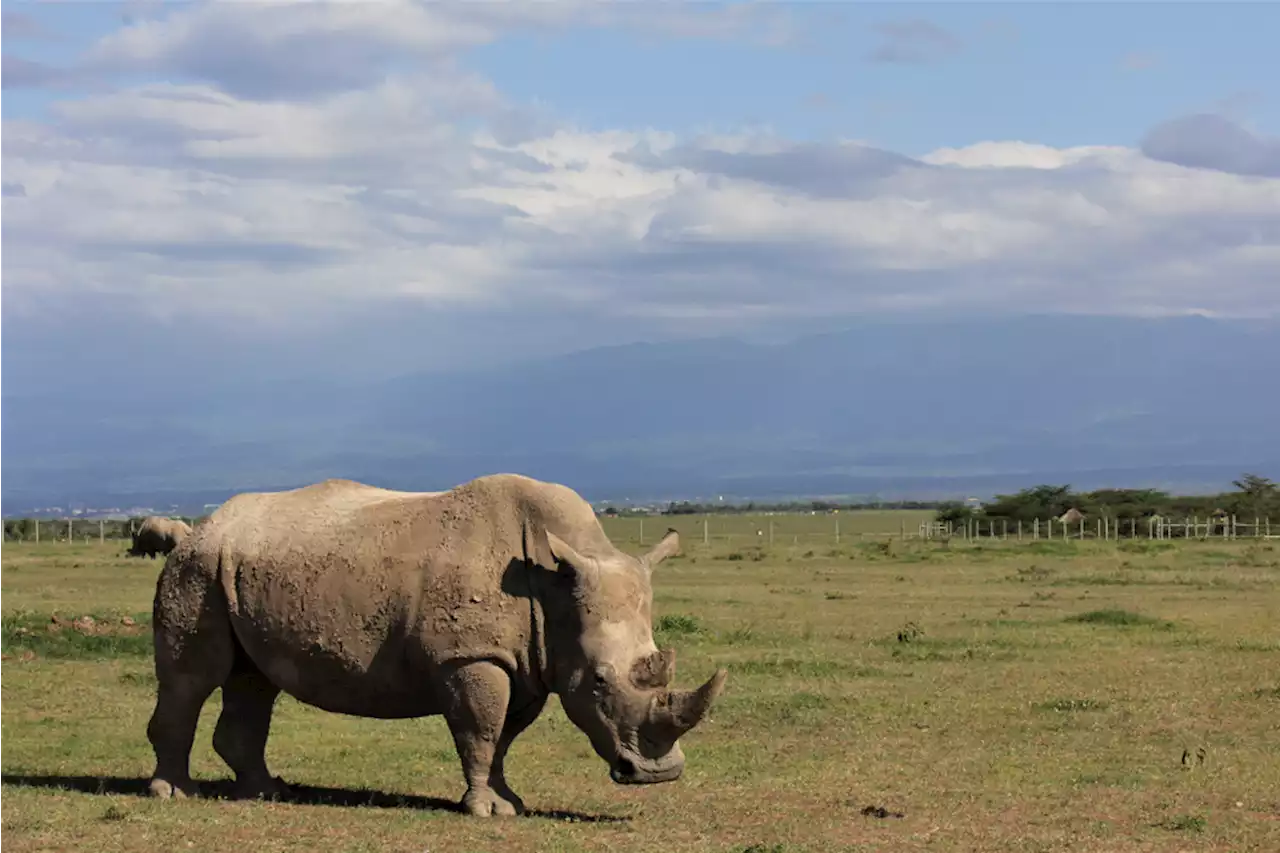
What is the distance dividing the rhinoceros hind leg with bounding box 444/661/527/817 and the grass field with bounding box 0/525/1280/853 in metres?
0.28

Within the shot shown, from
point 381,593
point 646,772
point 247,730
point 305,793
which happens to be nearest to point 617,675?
point 646,772

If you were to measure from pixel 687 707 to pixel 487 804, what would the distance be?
163cm

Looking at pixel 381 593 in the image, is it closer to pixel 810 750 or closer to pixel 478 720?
pixel 478 720

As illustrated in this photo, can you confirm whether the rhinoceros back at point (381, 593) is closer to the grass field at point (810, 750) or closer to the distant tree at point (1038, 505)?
the grass field at point (810, 750)

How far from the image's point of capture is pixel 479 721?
13.0 m

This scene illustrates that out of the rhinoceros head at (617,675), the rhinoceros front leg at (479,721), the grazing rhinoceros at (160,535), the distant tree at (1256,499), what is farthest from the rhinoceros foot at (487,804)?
the distant tree at (1256,499)

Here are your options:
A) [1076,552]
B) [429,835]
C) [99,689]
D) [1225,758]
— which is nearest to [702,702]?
[429,835]

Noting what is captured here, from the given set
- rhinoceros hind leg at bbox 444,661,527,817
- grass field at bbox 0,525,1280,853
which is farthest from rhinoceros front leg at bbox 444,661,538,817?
grass field at bbox 0,525,1280,853

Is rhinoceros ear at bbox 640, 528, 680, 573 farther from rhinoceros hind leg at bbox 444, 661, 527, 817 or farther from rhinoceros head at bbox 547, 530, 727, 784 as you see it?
rhinoceros hind leg at bbox 444, 661, 527, 817

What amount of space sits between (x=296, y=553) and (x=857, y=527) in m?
107

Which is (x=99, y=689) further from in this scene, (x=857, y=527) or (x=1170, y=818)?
(x=857, y=527)

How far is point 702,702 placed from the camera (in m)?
12.5

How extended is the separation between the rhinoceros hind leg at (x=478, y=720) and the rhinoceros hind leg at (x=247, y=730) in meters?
1.76

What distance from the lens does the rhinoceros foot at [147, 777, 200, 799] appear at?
13.8m
